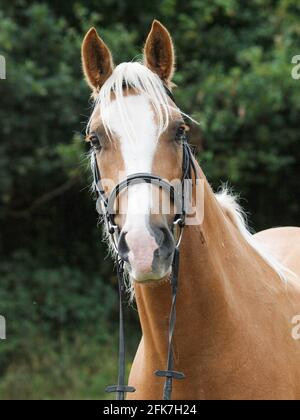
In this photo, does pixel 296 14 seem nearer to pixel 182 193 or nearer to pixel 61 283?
pixel 61 283

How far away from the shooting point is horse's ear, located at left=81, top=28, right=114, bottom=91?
10.6 feet

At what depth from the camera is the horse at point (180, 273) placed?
283 cm

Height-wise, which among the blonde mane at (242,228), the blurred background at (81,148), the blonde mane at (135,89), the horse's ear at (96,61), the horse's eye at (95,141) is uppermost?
the blurred background at (81,148)

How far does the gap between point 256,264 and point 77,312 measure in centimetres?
574

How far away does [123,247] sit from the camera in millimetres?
2686

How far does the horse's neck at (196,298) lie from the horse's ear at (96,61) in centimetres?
64

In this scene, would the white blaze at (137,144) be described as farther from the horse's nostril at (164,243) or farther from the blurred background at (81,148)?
the blurred background at (81,148)

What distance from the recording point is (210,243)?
316 cm

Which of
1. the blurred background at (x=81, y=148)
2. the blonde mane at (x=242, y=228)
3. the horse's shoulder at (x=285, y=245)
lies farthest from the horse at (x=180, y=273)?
→ the blurred background at (x=81, y=148)

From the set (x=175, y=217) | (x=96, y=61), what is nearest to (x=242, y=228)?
(x=175, y=217)

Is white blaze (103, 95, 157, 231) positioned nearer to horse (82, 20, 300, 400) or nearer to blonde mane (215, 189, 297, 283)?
horse (82, 20, 300, 400)

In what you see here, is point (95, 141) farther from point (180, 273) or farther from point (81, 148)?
point (81, 148)

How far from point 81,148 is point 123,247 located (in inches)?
224

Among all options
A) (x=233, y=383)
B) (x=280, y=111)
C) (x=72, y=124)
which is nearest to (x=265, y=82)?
(x=280, y=111)
